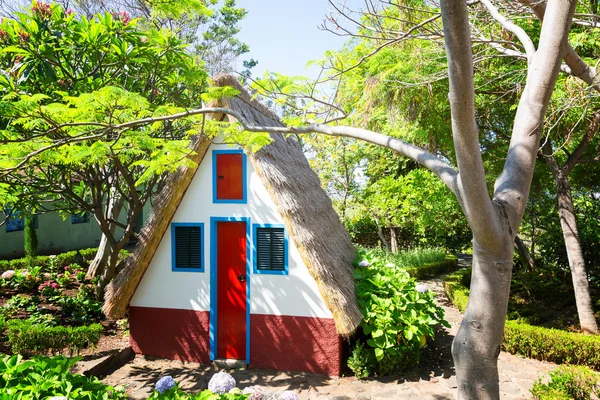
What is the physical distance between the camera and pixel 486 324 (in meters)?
2.75

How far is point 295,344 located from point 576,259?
20.6 feet

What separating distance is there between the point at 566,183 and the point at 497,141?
2167mm

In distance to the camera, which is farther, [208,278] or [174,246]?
[174,246]

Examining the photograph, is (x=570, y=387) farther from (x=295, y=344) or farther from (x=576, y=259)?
(x=576, y=259)

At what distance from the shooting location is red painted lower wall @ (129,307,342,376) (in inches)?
257

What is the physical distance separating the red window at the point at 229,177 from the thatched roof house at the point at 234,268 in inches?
0.7

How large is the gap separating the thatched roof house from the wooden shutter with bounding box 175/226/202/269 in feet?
0.06

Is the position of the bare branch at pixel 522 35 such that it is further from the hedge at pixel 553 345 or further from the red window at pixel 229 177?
the hedge at pixel 553 345

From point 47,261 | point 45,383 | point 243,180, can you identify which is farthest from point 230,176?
point 47,261

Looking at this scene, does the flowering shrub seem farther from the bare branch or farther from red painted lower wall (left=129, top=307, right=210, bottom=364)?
the bare branch

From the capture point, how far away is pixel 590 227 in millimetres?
11039

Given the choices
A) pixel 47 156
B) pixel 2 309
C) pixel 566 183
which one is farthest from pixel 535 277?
pixel 2 309

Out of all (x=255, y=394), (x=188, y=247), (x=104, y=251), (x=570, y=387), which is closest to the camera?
(x=255, y=394)

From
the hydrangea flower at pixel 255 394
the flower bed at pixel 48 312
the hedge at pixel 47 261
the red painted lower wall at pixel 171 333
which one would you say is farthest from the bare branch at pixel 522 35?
the hedge at pixel 47 261
